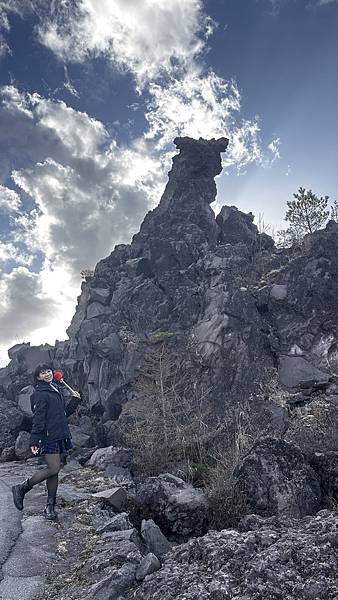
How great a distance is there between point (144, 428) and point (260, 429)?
599 centimetres

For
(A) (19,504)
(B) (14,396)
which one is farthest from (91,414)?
(A) (19,504)

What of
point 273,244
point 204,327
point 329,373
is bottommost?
point 329,373

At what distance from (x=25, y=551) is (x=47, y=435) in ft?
6.12

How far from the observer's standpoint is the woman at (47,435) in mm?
6602

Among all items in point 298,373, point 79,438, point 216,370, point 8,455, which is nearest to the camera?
point 8,455

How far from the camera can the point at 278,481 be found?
7.71 metres

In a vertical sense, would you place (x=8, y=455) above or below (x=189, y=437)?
below

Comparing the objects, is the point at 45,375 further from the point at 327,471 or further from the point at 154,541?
the point at 327,471

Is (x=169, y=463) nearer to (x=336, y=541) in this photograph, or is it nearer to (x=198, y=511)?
(x=198, y=511)

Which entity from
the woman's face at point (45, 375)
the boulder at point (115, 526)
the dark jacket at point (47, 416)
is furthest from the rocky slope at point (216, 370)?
the woman's face at point (45, 375)

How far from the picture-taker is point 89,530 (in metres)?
6.45

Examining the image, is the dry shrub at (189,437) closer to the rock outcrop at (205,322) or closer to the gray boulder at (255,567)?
the rock outcrop at (205,322)

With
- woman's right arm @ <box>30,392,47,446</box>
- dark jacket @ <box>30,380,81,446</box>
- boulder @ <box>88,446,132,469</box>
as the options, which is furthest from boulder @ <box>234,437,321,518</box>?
boulder @ <box>88,446,132,469</box>

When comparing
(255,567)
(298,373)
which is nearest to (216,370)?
(298,373)
